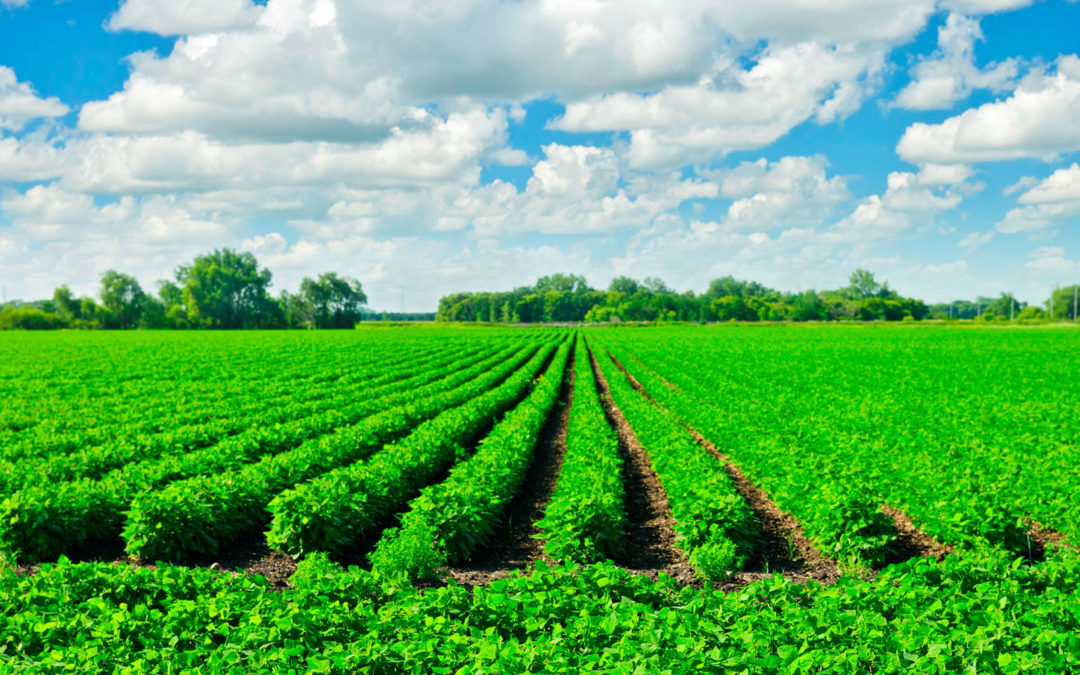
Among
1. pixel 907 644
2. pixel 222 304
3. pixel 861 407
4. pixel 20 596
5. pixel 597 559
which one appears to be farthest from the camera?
pixel 222 304

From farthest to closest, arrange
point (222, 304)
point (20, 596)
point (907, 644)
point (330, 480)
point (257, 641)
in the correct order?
1. point (222, 304)
2. point (330, 480)
3. point (20, 596)
4. point (257, 641)
5. point (907, 644)

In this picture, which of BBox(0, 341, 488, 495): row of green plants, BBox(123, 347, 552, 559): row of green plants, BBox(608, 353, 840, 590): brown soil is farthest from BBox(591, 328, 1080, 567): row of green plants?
BBox(0, 341, 488, 495): row of green plants

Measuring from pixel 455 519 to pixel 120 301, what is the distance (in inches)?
6543

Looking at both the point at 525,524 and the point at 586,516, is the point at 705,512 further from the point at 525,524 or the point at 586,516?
the point at 525,524

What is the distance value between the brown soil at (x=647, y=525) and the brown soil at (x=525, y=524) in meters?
1.58

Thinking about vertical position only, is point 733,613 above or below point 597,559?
above

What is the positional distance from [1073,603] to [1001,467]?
834 cm

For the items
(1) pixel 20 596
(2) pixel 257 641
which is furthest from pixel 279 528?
(2) pixel 257 641

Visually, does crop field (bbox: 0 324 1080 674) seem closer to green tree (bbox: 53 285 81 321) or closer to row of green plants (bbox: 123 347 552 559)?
row of green plants (bbox: 123 347 552 559)

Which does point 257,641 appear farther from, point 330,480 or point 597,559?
point 330,480

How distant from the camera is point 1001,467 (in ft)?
43.3

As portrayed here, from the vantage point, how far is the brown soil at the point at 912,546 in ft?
32.8

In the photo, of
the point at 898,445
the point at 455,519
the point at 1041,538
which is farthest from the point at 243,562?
the point at 898,445

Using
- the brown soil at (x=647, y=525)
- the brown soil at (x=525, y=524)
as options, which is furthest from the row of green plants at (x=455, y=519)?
the brown soil at (x=647, y=525)
